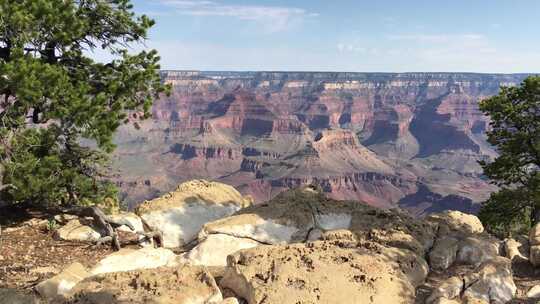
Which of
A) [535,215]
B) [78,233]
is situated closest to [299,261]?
[78,233]

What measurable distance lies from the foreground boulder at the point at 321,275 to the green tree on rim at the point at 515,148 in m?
15.3

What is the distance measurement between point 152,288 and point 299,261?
316cm

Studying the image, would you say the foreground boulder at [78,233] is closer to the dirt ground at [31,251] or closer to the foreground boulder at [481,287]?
the dirt ground at [31,251]

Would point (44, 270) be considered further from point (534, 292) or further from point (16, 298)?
point (534, 292)

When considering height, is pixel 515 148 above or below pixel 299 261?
above

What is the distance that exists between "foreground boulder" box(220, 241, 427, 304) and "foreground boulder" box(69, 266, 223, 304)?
0.83 m

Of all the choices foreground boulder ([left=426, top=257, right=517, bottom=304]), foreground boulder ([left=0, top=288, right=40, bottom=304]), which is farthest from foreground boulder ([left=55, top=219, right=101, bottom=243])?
foreground boulder ([left=426, top=257, right=517, bottom=304])

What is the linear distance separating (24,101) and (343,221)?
392 inches

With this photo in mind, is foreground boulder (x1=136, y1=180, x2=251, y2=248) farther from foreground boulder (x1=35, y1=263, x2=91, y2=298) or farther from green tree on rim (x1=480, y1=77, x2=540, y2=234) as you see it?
green tree on rim (x1=480, y1=77, x2=540, y2=234)

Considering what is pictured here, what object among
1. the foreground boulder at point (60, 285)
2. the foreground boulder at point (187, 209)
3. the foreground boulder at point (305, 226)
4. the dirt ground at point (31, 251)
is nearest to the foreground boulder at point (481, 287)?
the foreground boulder at point (305, 226)

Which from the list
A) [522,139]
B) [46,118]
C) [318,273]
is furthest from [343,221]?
[522,139]

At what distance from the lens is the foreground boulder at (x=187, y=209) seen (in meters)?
16.4

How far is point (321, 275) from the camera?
10.2 meters

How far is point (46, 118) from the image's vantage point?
589 inches
